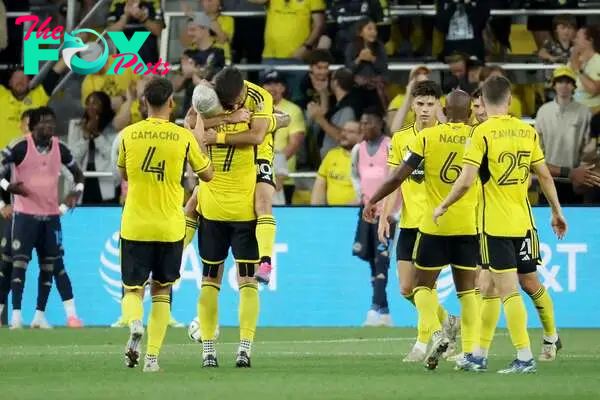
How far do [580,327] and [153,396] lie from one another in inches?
393

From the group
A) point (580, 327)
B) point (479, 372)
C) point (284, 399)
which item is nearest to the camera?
point (284, 399)

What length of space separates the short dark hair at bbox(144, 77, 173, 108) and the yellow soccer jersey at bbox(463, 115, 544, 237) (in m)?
2.25

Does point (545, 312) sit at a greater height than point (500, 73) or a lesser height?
lesser

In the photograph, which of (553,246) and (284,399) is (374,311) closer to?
(553,246)

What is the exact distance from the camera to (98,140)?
2172cm

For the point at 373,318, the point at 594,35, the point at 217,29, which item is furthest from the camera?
the point at 217,29

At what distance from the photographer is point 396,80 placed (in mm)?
22328

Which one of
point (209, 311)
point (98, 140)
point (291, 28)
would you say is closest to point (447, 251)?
point (209, 311)

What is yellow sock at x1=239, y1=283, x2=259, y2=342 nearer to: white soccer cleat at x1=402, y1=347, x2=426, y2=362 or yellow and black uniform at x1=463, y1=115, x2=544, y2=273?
white soccer cleat at x1=402, y1=347, x2=426, y2=362

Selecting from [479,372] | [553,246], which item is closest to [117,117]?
[553,246]

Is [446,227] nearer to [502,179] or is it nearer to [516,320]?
[502,179]

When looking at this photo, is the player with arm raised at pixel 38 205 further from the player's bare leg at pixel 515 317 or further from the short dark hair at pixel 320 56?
the player's bare leg at pixel 515 317

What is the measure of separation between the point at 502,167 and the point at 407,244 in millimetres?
2088

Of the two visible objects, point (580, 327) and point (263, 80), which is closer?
point (580, 327)
